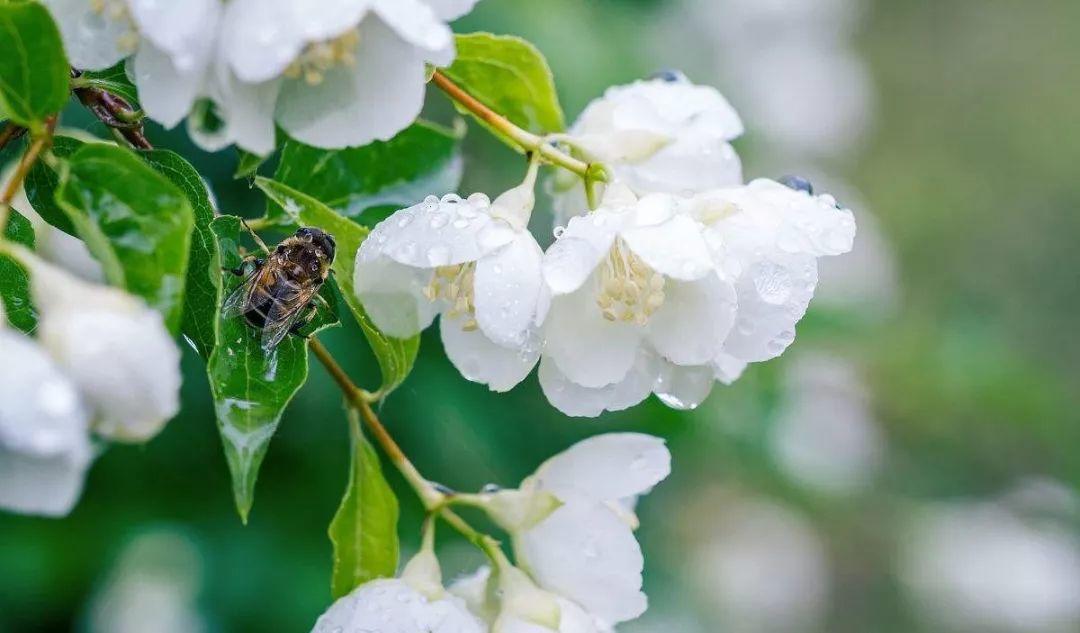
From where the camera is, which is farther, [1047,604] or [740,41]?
[1047,604]

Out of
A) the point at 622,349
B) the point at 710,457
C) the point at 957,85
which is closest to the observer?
the point at 622,349

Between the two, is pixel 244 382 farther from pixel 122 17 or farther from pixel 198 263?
pixel 122 17

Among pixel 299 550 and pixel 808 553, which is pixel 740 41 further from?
pixel 299 550

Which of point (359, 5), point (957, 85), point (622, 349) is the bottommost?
point (622, 349)

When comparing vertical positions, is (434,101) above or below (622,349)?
below

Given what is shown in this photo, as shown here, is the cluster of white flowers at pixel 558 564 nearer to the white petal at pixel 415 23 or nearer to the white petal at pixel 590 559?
the white petal at pixel 590 559

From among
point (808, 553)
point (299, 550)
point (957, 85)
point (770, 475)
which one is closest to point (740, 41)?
point (770, 475)

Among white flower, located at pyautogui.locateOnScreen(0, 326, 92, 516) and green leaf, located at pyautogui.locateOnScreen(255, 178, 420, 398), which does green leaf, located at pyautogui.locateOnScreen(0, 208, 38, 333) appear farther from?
white flower, located at pyautogui.locateOnScreen(0, 326, 92, 516)

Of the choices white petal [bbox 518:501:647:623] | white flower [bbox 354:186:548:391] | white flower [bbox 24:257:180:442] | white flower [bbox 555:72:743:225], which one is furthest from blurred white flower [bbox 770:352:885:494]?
white flower [bbox 24:257:180:442]

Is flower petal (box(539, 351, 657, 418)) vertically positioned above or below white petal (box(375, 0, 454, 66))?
below
